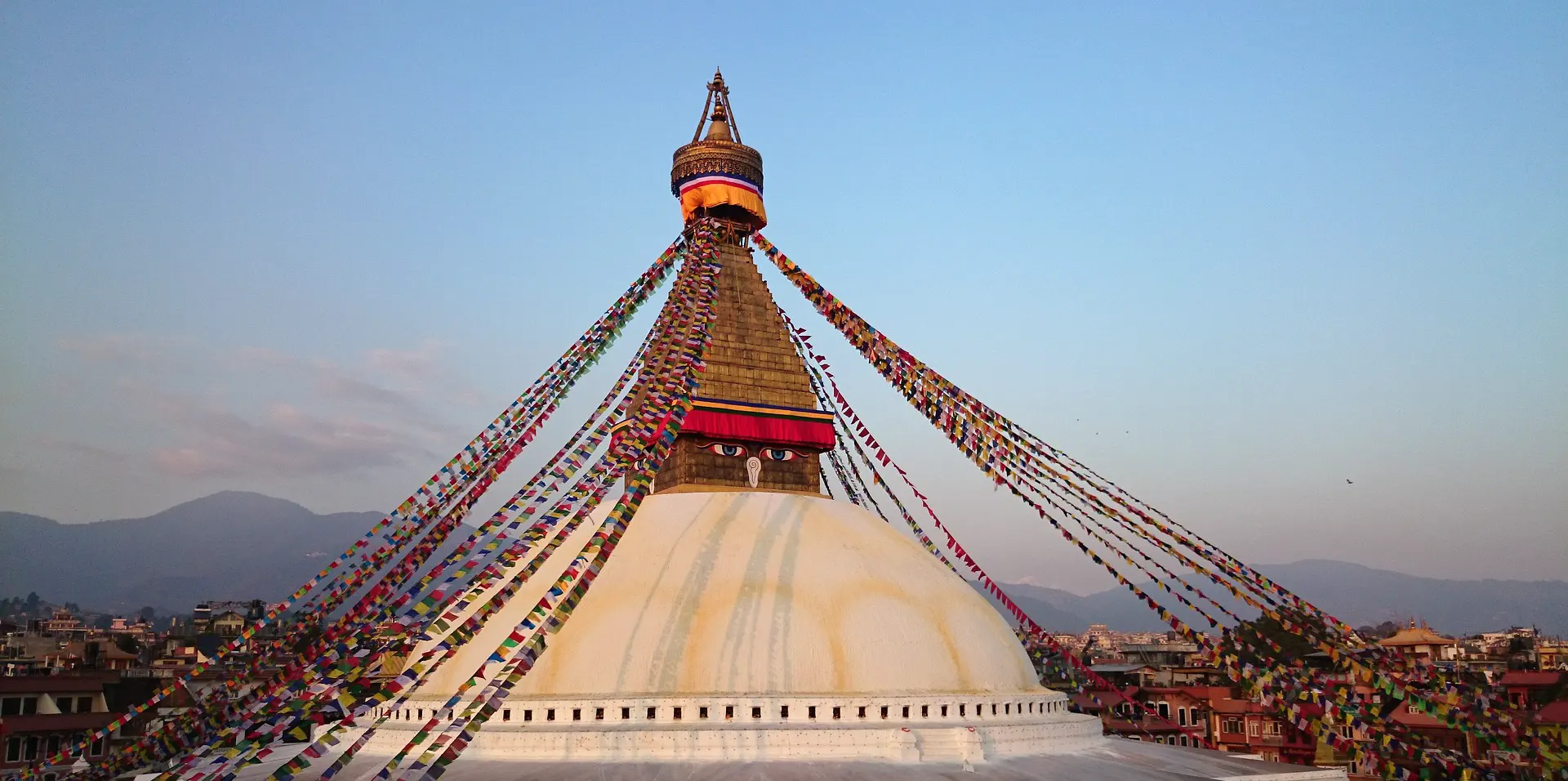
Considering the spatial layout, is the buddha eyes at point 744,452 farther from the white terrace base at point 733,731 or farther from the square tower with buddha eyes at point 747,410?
the white terrace base at point 733,731

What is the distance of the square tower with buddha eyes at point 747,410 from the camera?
48.1 ft

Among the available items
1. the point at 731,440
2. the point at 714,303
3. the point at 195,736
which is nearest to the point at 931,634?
the point at 731,440

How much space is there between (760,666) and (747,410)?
4.22 meters

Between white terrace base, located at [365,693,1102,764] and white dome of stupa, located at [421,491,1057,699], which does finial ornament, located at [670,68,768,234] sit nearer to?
white dome of stupa, located at [421,491,1057,699]

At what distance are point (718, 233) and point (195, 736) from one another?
954cm

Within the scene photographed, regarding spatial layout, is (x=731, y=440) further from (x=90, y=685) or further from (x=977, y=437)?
(x=90, y=685)

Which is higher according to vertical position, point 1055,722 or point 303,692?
point 303,692

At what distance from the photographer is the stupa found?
11.0 metres

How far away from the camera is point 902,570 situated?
1334 cm

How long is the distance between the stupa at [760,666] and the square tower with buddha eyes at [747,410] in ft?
0.11

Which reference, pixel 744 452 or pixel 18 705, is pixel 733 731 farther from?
pixel 18 705

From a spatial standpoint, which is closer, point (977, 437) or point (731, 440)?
point (977, 437)

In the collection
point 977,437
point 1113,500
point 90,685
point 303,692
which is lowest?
point 90,685

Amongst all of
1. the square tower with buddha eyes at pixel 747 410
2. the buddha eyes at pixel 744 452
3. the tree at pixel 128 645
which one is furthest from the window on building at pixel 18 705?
the tree at pixel 128 645
